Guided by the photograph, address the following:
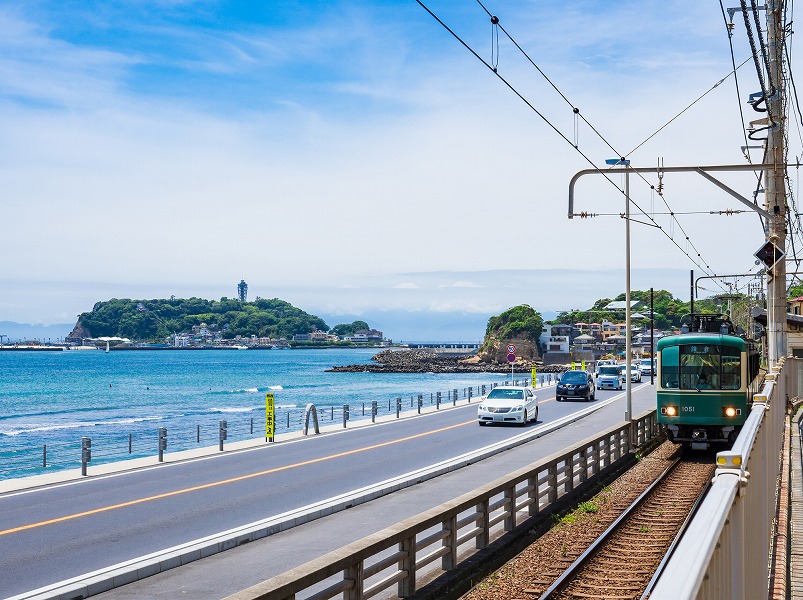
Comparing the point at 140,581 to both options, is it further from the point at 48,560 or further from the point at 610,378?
the point at 610,378

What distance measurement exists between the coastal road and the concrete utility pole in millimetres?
7279

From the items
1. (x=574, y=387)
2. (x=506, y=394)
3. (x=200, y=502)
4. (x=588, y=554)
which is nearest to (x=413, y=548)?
(x=588, y=554)

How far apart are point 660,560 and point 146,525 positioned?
8.78 meters

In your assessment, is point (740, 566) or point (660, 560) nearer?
point (740, 566)

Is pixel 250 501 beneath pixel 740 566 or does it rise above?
beneath

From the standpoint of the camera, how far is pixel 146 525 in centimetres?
1510

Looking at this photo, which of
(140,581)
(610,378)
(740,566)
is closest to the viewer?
(740,566)

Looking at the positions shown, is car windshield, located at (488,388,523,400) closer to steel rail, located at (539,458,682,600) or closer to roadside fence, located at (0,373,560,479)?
roadside fence, located at (0,373,560,479)

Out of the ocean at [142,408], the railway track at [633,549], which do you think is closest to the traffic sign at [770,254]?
the railway track at [633,549]

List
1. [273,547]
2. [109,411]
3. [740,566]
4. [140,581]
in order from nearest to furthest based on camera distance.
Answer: [740,566], [140,581], [273,547], [109,411]

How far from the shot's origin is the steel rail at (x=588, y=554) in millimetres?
10292

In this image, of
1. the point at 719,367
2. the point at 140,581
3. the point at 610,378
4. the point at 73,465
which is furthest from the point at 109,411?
the point at 140,581

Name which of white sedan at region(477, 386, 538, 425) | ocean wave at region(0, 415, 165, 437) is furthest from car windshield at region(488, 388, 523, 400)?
ocean wave at region(0, 415, 165, 437)

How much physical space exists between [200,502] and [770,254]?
15.6 meters
